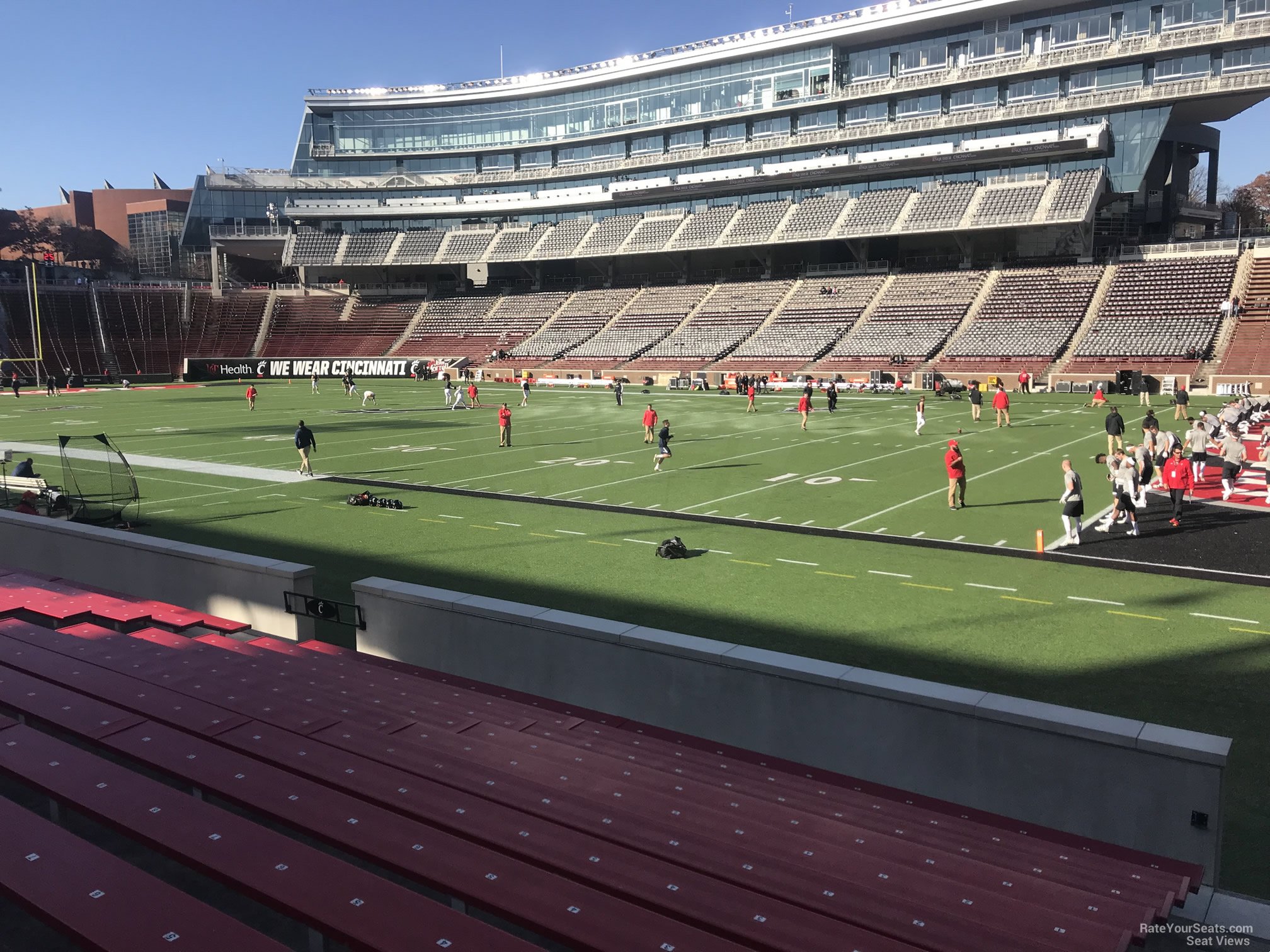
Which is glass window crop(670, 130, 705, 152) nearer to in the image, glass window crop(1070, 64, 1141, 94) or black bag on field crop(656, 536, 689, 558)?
glass window crop(1070, 64, 1141, 94)

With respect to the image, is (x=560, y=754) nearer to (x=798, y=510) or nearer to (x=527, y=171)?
(x=798, y=510)

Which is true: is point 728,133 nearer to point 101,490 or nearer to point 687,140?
point 687,140

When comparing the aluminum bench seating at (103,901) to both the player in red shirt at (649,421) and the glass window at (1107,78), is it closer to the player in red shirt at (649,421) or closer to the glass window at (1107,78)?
the player in red shirt at (649,421)

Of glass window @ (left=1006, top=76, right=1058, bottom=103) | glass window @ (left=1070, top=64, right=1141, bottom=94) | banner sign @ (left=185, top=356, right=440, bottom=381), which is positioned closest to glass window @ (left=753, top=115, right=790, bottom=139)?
glass window @ (left=1006, top=76, right=1058, bottom=103)

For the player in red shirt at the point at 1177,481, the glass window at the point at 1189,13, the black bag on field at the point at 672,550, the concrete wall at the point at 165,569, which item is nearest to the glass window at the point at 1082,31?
the glass window at the point at 1189,13

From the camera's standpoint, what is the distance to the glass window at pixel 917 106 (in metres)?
65.5

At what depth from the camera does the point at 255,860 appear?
3791 millimetres

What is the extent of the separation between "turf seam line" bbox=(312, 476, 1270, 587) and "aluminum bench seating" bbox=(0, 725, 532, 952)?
1256 cm

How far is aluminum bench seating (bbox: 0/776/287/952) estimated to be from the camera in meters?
3.23

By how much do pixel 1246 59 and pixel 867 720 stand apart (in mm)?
64880

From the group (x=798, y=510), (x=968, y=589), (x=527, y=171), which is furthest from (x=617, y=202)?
(x=968, y=589)

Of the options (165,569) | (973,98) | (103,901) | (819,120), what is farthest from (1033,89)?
(103,901)

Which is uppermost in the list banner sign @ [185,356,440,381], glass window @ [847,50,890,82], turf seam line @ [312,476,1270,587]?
glass window @ [847,50,890,82]

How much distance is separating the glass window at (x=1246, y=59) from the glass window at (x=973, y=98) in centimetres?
1336
